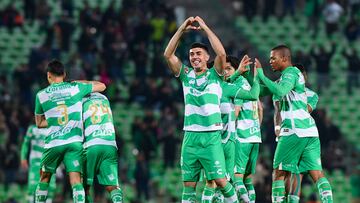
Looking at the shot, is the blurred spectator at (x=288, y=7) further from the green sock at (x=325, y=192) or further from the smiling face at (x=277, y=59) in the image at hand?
the green sock at (x=325, y=192)

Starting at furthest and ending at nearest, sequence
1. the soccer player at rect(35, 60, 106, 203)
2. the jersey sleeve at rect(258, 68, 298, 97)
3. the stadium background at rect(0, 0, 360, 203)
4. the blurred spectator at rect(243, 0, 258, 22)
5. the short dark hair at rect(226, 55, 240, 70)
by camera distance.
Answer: the blurred spectator at rect(243, 0, 258, 22) < the stadium background at rect(0, 0, 360, 203) < the short dark hair at rect(226, 55, 240, 70) < the soccer player at rect(35, 60, 106, 203) < the jersey sleeve at rect(258, 68, 298, 97)

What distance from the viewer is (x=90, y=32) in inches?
1318

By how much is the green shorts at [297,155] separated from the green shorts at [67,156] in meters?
3.41

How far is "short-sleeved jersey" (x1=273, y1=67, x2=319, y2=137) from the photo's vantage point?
18812 mm

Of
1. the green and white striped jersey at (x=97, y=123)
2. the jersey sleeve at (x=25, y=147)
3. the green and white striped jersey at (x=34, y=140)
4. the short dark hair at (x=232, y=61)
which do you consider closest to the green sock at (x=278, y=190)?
the short dark hair at (x=232, y=61)

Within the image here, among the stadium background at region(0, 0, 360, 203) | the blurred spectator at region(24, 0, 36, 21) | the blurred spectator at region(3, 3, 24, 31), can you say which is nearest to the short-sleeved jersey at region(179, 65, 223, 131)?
the stadium background at region(0, 0, 360, 203)

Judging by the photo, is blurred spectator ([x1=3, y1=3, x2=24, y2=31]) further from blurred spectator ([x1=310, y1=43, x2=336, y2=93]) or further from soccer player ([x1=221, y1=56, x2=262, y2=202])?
soccer player ([x1=221, y1=56, x2=262, y2=202])

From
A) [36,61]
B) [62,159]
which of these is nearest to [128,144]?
[36,61]

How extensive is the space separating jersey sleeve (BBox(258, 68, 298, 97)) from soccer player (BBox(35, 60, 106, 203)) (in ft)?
9.82

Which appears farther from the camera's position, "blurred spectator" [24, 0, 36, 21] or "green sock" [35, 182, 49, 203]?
"blurred spectator" [24, 0, 36, 21]

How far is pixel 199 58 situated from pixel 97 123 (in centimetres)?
234

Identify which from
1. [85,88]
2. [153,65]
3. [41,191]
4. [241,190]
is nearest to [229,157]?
[241,190]

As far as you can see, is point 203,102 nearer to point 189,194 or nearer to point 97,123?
point 189,194

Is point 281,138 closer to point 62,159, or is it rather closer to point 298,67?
point 298,67
